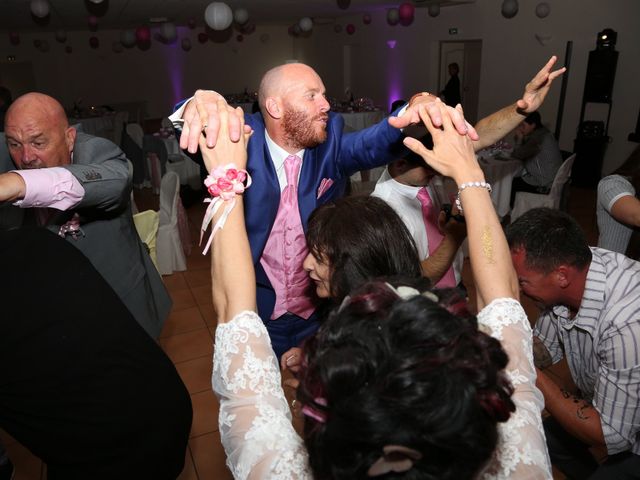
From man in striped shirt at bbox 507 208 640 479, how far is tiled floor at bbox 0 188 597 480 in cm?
98

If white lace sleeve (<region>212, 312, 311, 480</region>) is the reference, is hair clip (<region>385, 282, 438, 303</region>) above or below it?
above

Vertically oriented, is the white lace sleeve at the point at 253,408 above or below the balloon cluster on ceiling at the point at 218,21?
below

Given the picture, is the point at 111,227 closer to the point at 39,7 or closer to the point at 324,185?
the point at 324,185

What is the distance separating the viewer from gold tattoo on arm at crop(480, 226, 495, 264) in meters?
0.89

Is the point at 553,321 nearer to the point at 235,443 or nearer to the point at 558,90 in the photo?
the point at 235,443

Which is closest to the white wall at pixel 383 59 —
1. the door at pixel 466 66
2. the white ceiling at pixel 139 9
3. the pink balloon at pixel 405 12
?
the door at pixel 466 66

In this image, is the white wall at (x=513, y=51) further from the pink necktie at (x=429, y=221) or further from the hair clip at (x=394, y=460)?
the hair clip at (x=394, y=460)

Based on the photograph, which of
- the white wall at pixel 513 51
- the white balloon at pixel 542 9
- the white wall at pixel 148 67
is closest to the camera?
the white wall at pixel 513 51

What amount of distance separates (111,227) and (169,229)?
286cm

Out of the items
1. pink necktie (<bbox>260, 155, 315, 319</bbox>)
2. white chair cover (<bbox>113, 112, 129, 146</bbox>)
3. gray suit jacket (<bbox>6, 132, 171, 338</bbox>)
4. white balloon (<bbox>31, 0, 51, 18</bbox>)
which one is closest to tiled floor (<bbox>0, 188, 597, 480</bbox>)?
gray suit jacket (<bbox>6, 132, 171, 338</bbox>)

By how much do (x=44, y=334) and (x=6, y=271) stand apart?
16 cm

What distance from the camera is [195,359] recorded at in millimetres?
3332

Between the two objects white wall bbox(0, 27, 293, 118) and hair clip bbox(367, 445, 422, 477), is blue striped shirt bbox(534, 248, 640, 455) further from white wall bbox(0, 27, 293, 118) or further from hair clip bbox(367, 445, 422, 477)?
white wall bbox(0, 27, 293, 118)

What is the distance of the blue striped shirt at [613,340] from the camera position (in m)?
1.44
